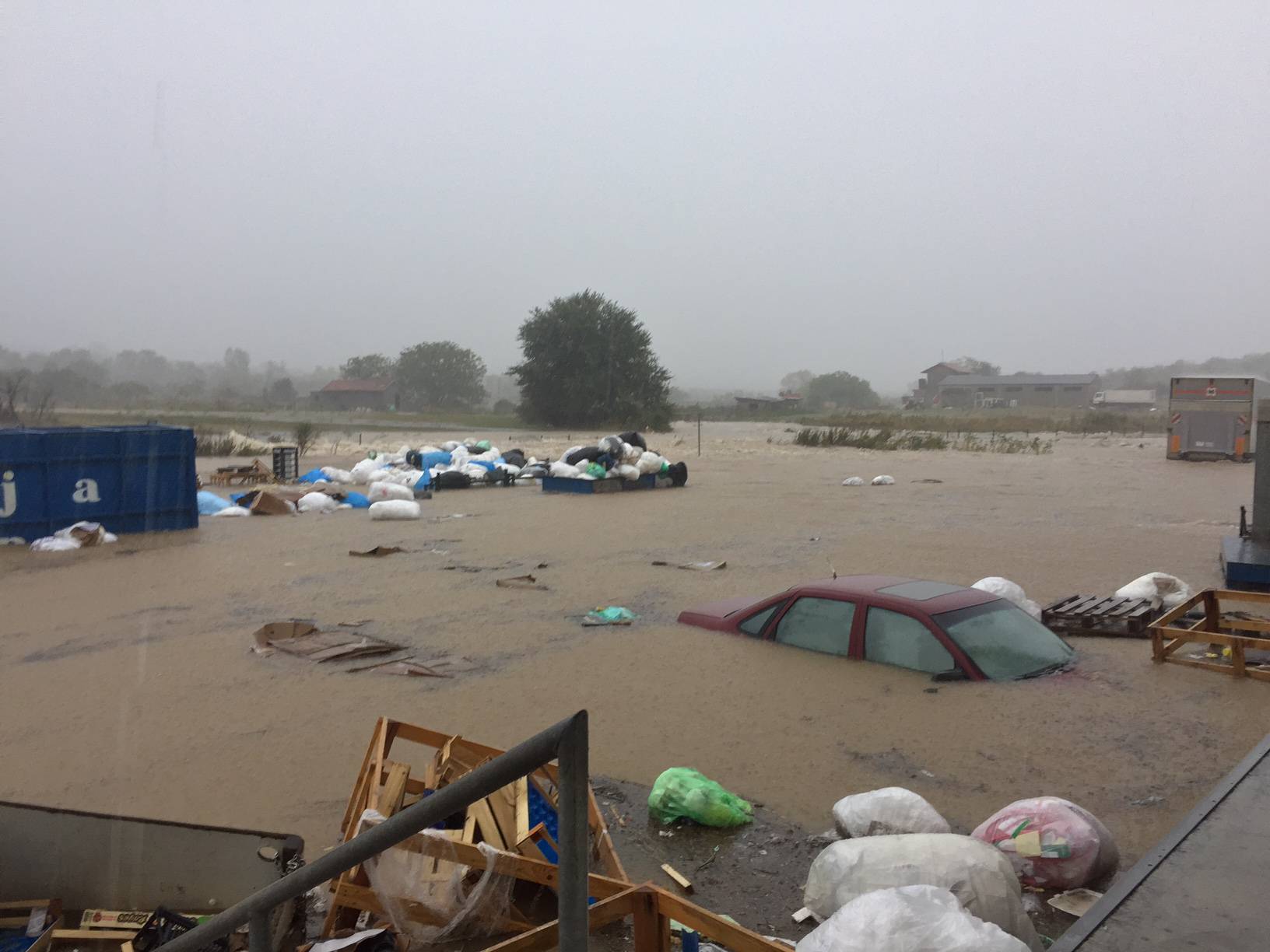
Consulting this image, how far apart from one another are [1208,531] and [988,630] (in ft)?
41.7

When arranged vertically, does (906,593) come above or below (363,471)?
above

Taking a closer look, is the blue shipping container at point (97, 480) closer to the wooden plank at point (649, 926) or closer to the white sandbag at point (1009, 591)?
the white sandbag at point (1009, 591)

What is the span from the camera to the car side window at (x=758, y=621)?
30.3 ft

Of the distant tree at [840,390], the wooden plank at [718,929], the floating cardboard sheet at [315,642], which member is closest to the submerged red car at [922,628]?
the floating cardboard sheet at [315,642]

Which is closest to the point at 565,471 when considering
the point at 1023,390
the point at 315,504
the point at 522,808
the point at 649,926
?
the point at 315,504

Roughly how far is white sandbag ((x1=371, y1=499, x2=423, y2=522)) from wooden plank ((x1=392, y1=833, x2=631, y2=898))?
16.4m

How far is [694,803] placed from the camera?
5.72 metres

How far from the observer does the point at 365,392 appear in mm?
93812

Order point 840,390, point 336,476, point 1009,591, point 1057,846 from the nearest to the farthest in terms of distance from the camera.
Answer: point 1057,846 < point 1009,591 < point 336,476 < point 840,390

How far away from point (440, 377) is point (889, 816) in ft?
374

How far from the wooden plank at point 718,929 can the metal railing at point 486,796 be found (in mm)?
1800

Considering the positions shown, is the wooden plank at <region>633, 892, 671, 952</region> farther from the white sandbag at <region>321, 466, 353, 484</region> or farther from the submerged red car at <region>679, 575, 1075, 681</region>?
the white sandbag at <region>321, 466, 353, 484</region>

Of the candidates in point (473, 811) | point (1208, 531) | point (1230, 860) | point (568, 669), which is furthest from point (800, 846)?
point (1208, 531)

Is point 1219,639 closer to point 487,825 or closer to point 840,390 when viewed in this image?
point 487,825
